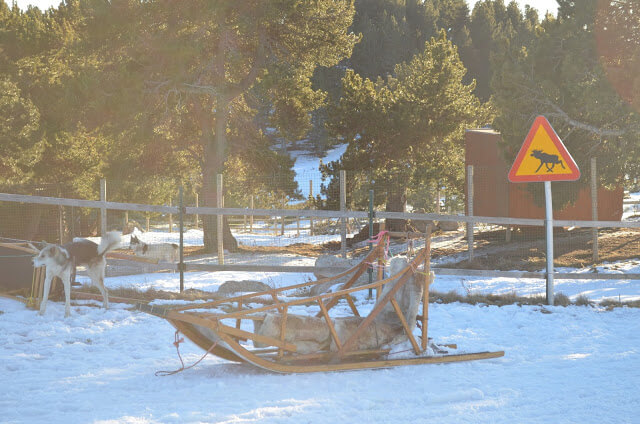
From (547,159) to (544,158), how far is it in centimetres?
4

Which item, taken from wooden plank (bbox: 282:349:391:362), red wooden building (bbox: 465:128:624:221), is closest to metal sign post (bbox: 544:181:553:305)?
wooden plank (bbox: 282:349:391:362)

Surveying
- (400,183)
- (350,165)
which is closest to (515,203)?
(400,183)

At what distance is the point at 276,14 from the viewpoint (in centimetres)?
1895

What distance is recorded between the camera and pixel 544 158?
8992 millimetres

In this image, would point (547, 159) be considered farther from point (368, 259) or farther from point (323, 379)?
point (323, 379)

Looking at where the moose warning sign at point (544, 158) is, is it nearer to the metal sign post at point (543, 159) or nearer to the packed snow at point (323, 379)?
the metal sign post at point (543, 159)

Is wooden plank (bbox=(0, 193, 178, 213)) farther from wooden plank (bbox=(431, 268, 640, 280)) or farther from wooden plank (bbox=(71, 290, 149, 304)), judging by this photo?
wooden plank (bbox=(431, 268, 640, 280))

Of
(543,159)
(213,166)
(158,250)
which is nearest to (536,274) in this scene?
(543,159)

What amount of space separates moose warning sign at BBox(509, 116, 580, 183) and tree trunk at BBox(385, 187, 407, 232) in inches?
501

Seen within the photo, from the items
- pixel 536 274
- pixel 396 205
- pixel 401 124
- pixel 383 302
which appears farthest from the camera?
pixel 396 205

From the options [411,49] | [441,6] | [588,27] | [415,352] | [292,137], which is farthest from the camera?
[441,6]

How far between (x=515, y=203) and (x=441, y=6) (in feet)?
236

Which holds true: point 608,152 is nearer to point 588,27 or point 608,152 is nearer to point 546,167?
point 588,27

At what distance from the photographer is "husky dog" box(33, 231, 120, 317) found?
8.32m
